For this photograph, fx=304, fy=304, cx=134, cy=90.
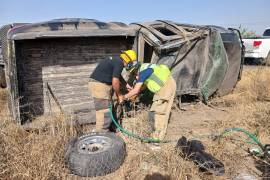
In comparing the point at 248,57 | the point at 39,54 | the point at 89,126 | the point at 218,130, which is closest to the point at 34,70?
the point at 39,54

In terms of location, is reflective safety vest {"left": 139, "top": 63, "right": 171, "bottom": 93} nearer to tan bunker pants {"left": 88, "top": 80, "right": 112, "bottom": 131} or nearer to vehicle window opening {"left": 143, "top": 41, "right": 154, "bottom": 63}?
tan bunker pants {"left": 88, "top": 80, "right": 112, "bottom": 131}

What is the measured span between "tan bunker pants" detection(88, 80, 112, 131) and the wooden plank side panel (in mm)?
732

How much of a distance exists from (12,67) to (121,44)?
2.50 meters

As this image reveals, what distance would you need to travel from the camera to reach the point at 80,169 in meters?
4.06

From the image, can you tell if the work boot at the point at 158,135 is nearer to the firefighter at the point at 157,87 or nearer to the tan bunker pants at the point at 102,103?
the firefighter at the point at 157,87

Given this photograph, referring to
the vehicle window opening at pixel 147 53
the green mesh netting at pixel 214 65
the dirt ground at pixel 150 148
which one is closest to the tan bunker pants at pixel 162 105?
the dirt ground at pixel 150 148

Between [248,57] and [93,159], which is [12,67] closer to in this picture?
[93,159]

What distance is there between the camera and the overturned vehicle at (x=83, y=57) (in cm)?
590

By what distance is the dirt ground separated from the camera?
12.9 ft

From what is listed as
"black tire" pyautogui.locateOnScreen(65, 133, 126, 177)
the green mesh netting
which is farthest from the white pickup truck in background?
"black tire" pyautogui.locateOnScreen(65, 133, 126, 177)

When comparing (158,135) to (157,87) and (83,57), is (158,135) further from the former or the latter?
(83,57)

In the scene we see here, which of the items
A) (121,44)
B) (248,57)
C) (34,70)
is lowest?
(248,57)

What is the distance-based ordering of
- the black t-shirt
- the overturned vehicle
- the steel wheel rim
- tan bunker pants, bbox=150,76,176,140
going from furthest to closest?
the overturned vehicle < tan bunker pants, bbox=150,76,176,140 < the black t-shirt < the steel wheel rim

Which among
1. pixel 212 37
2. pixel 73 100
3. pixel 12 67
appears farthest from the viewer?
pixel 212 37
